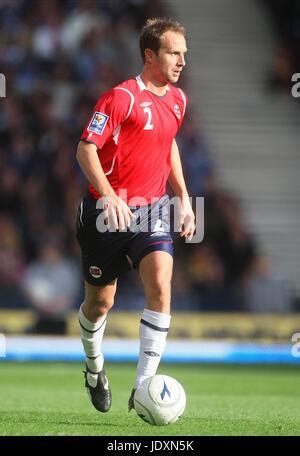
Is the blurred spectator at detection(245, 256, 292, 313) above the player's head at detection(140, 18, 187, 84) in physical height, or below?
below

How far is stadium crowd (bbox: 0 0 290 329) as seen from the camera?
47.8ft

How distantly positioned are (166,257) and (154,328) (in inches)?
17.4

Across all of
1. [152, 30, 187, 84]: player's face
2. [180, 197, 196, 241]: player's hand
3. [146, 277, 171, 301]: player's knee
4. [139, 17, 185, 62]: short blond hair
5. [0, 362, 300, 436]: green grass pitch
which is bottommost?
[0, 362, 300, 436]: green grass pitch

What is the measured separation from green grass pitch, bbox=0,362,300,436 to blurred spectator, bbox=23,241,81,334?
→ 3.30 ft

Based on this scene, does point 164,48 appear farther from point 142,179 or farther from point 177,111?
point 142,179

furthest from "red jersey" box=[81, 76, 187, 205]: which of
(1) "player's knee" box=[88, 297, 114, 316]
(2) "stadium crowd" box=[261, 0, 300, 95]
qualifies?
Answer: (2) "stadium crowd" box=[261, 0, 300, 95]

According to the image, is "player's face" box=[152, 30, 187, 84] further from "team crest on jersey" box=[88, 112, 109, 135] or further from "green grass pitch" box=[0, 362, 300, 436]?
"green grass pitch" box=[0, 362, 300, 436]

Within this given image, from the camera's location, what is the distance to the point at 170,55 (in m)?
6.89

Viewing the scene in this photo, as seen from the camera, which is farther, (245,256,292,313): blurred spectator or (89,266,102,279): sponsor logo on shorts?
(245,256,292,313): blurred spectator

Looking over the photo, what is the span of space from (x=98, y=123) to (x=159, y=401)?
1.72 m

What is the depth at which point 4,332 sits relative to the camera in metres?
14.2

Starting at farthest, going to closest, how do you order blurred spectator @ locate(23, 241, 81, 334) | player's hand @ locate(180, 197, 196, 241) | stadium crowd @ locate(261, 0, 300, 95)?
stadium crowd @ locate(261, 0, 300, 95) < blurred spectator @ locate(23, 241, 81, 334) < player's hand @ locate(180, 197, 196, 241)
